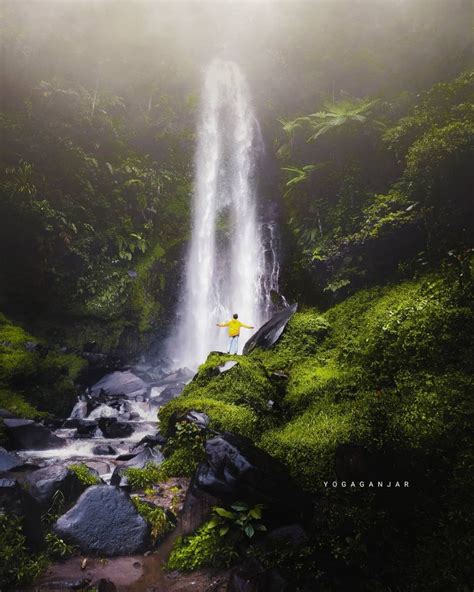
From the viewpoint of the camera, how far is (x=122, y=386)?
12352 millimetres

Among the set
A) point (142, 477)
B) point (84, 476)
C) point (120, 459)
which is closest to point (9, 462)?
point (84, 476)

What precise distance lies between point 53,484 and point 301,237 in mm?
10295

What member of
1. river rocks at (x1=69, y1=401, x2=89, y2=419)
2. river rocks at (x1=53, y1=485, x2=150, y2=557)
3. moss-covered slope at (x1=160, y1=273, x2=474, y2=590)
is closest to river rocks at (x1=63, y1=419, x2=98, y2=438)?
river rocks at (x1=69, y1=401, x2=89, y2=419)

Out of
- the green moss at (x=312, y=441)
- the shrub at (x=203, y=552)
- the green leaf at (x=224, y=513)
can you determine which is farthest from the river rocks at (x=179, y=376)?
the green leaf at (x=224, y=513)

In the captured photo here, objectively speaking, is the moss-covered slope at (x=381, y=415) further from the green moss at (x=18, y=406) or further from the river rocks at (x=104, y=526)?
the green moss at (x=18, y=406)

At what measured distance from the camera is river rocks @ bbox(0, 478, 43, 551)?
391 centimetres

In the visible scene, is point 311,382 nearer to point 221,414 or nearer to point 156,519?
point 221,414

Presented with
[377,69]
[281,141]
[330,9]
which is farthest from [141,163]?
[330,9]

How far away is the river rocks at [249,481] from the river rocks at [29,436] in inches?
196

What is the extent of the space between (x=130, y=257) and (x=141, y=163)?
5944 mm

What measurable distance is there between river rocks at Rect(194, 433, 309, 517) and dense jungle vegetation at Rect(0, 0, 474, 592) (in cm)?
30

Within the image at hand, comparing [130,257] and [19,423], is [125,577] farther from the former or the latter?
[130,257]

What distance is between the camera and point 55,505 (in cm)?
443

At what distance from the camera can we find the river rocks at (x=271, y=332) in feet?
29.5
